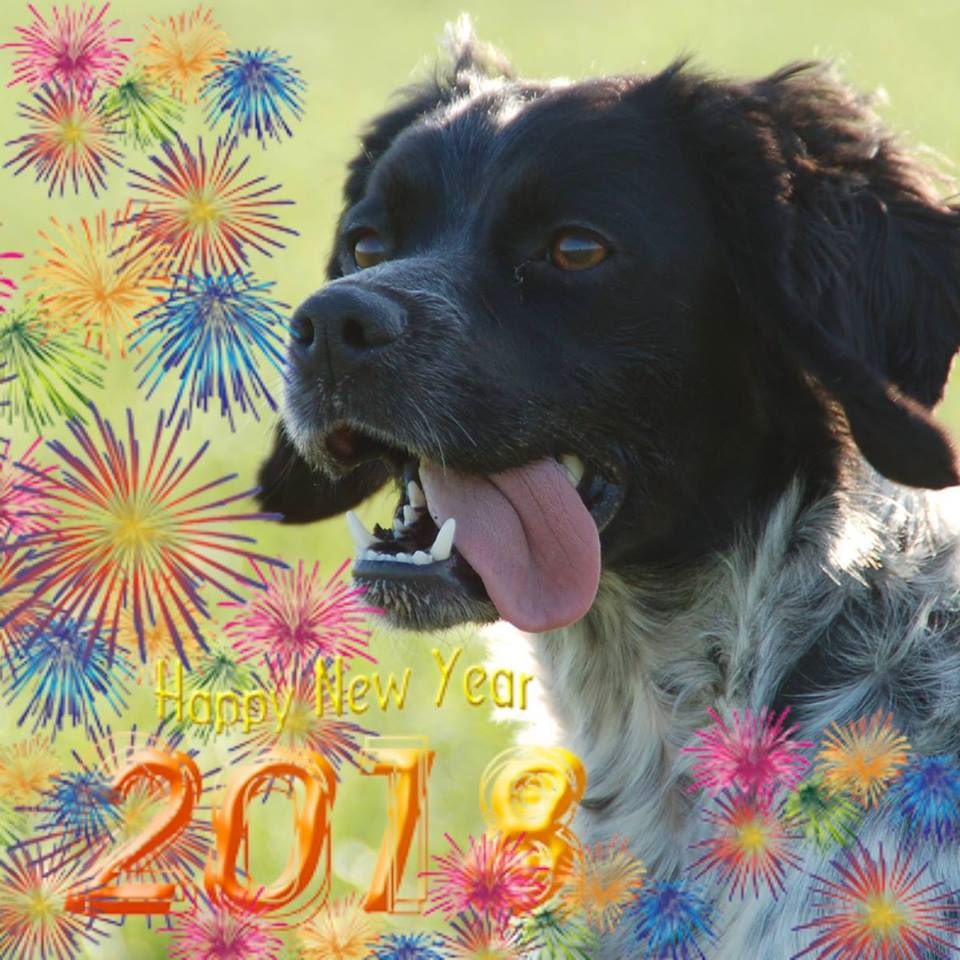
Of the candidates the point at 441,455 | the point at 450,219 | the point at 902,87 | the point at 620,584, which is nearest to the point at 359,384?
the point at 441,455

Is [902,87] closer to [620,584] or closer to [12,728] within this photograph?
[620,584]

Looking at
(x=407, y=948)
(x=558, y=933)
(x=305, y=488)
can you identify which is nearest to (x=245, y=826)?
(x=407, y=948)

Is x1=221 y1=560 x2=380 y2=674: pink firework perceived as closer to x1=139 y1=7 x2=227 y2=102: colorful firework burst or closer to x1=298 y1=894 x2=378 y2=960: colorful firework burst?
x1=298 y1=894 x2=378 y2=960: colorful firework burst

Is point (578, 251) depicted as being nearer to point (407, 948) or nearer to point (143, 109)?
point (143, 109)

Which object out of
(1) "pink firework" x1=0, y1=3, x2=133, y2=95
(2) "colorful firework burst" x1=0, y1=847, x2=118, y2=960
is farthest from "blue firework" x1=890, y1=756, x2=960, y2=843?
(1) "pink firework" x1=0, y1=3, x2=133, y2=95

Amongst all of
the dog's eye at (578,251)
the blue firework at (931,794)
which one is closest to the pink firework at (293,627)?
the blue firework at (931,794)

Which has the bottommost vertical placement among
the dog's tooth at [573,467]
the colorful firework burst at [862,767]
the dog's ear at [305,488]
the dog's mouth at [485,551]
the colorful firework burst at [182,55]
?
the colorful firework burst at [862,767]

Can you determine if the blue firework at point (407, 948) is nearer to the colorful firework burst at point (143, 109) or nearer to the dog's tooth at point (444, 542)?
the dog's tooth at point (444, 542)
